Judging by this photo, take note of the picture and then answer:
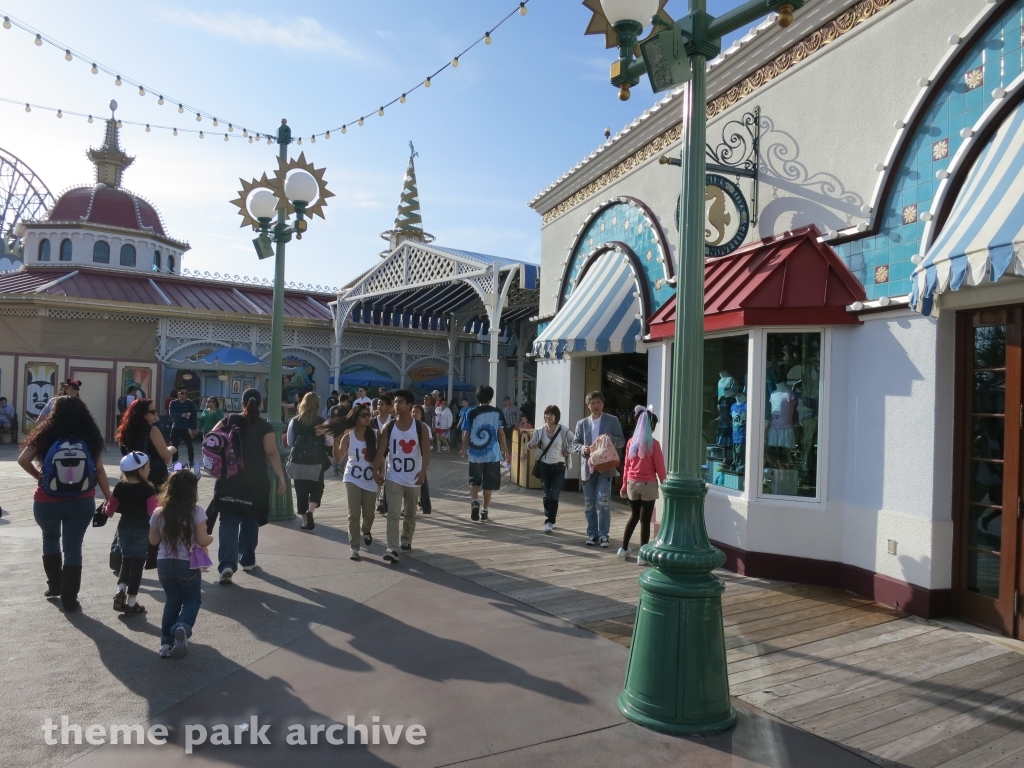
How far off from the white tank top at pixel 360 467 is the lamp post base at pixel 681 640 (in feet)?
13.5

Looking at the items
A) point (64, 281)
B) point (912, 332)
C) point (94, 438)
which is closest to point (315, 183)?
point (94, 438)

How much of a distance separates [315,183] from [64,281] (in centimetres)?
1883

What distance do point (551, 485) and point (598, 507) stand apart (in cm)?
96

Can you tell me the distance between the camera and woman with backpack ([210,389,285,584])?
21.1 ft

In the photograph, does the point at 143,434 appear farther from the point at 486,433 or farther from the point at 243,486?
the point at 486,433

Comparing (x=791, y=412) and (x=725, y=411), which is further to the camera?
(x=725, y=411)

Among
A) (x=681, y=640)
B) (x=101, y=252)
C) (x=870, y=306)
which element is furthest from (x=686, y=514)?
(x=101, y=252)

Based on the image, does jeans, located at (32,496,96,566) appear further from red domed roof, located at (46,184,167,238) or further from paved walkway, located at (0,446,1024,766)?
red domed roof, located at (46,184,167,238)

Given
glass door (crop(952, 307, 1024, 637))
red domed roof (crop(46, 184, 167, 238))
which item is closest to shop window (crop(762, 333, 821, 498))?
glass door (crop(952, 307, 1024, 637))

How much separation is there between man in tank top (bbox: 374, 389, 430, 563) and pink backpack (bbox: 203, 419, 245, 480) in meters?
1.39

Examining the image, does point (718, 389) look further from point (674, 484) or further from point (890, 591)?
point (674, 484)

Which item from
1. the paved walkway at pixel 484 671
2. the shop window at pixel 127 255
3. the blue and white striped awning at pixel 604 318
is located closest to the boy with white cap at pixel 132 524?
the paved walkway at pixel 484 671

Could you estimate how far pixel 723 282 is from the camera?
24.8ft

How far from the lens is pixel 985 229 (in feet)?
15.2
